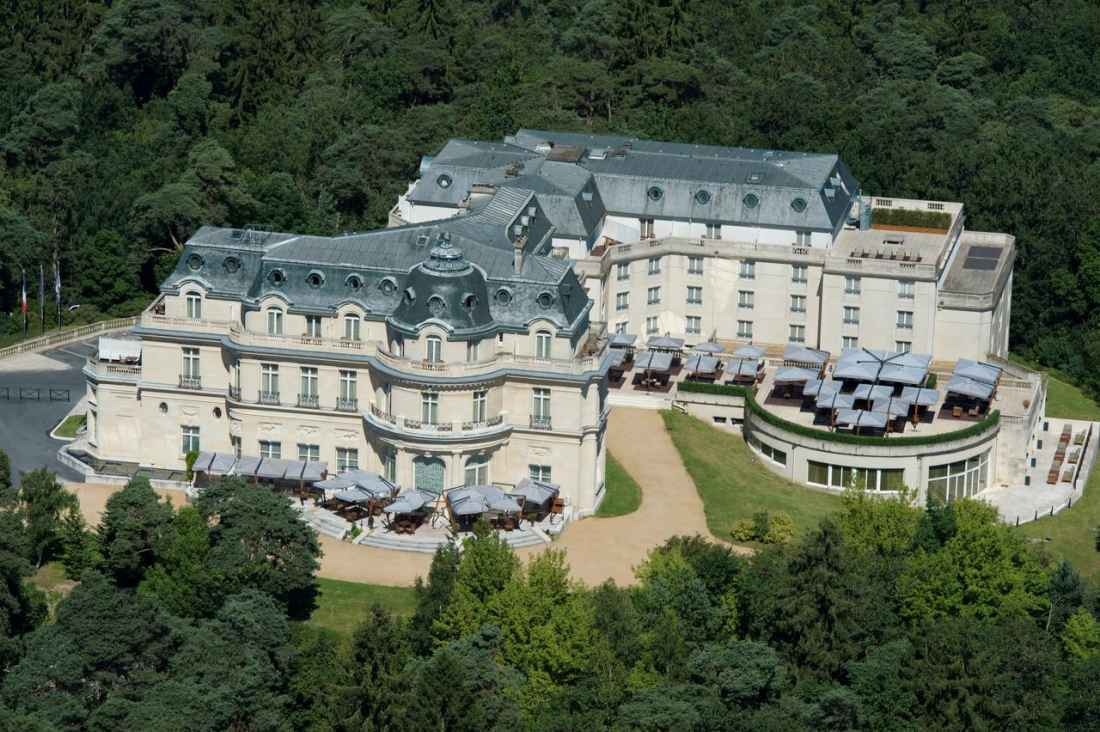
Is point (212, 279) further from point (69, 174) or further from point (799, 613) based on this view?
point (69, 174)

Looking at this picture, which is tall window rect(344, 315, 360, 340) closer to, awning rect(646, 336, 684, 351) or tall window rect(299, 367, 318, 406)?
tall window rect(299, 367, 318, 406)

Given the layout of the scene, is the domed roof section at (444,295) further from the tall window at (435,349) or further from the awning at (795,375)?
the awning at (795,375)

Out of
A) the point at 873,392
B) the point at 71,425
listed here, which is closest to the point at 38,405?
the point at 71,425

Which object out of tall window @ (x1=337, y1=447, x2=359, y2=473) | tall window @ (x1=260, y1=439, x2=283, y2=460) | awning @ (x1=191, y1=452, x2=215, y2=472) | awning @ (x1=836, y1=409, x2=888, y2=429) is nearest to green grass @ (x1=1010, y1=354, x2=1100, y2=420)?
awning @ (x1=836, y1=409, x2=888, y2=429)

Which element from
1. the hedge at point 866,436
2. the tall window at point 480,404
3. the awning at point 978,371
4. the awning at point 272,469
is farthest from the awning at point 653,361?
the awning at point 272,469

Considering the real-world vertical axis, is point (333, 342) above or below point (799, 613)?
above

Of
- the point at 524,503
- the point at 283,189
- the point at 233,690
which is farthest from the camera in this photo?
the point at 283,189

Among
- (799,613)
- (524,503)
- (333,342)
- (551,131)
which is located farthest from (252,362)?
(551,131)
